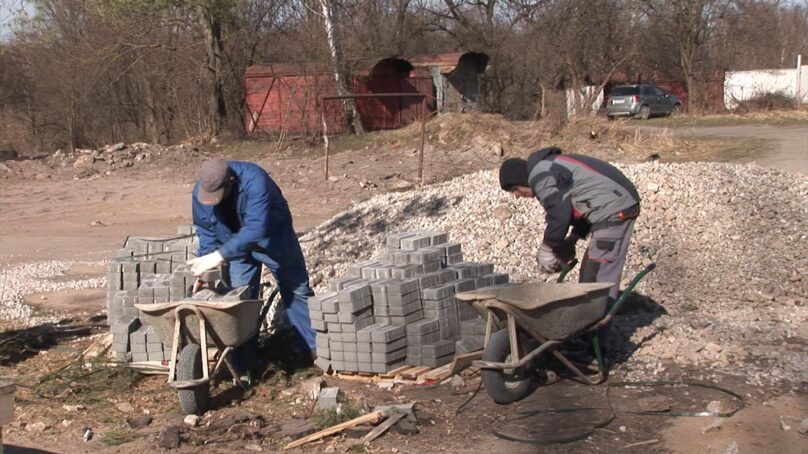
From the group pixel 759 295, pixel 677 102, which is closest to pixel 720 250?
pixel 759 295

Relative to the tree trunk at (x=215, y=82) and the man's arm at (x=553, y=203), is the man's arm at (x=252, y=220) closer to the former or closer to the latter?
the man's arm at (x=553, y=203)

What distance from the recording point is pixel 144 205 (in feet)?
53.3

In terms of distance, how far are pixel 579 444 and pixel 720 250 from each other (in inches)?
187

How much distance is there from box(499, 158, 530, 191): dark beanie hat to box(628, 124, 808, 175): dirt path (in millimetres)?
9516

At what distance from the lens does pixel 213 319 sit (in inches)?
220

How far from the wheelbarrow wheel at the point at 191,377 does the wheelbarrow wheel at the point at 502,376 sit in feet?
5.80

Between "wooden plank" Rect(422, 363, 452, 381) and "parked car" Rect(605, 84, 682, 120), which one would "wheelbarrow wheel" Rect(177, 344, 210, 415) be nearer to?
"wooden plank" Rect(422, 363, 452, 381)

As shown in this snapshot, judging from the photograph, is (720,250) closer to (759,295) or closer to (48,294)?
(759,295)

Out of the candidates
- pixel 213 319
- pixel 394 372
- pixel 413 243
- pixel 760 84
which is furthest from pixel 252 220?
pixel 760 84

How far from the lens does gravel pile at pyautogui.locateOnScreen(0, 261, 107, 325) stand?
8617mm

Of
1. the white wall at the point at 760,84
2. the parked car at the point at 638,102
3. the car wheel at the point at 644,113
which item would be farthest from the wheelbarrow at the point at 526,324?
the white wall at the point at 760,84

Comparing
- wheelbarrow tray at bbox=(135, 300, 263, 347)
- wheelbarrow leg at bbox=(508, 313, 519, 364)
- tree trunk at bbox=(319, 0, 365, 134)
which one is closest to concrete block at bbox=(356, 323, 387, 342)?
wheelbarrow tray at bbox=(135, 300, 263, 347)

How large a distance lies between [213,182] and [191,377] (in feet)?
4.07

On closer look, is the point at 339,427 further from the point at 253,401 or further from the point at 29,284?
the point at 29,284
